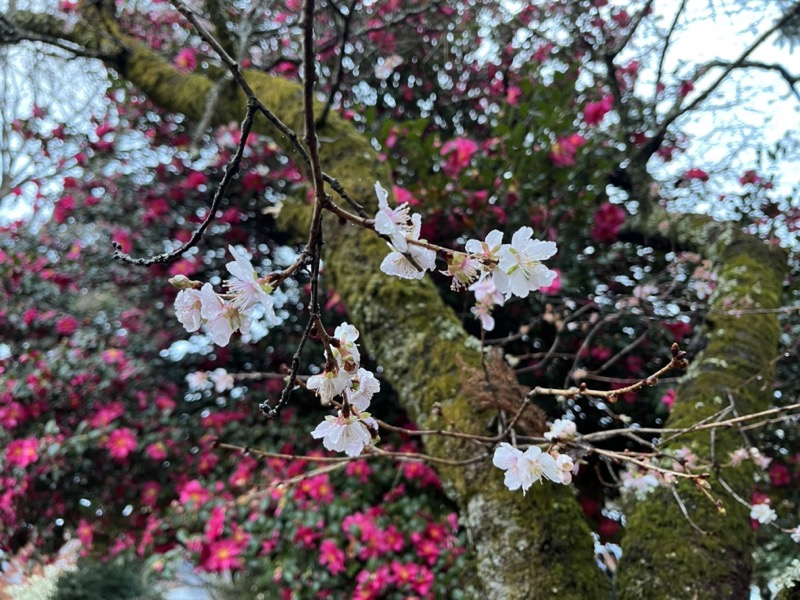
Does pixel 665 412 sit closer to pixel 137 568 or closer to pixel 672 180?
pixel 672 180

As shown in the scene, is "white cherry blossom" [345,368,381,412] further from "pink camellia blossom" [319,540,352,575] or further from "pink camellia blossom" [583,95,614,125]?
"pink camellia blossom" [583,95,614,125]

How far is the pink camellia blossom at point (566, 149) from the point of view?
6.91 ft

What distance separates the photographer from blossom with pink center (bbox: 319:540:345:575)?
1.66 meters

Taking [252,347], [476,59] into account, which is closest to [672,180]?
[476,59]

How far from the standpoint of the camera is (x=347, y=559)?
1.72 metres

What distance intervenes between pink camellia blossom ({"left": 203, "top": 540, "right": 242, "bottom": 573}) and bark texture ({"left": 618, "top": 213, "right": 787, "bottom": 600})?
4.15 ft

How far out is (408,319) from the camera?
150 centimetres

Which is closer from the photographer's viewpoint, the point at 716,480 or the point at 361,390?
the point at 361,390

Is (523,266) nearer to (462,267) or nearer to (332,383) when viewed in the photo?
(462,267)

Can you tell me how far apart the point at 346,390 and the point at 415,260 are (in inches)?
6.3

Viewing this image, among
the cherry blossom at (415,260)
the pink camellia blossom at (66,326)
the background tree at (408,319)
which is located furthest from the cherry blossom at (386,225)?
the pink camellia blossom at (66,326)

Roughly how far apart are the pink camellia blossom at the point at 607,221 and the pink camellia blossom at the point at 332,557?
1.80 meters

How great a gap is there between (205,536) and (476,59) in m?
2.94

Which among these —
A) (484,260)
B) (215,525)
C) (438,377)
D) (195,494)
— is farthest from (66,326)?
(484,260)
